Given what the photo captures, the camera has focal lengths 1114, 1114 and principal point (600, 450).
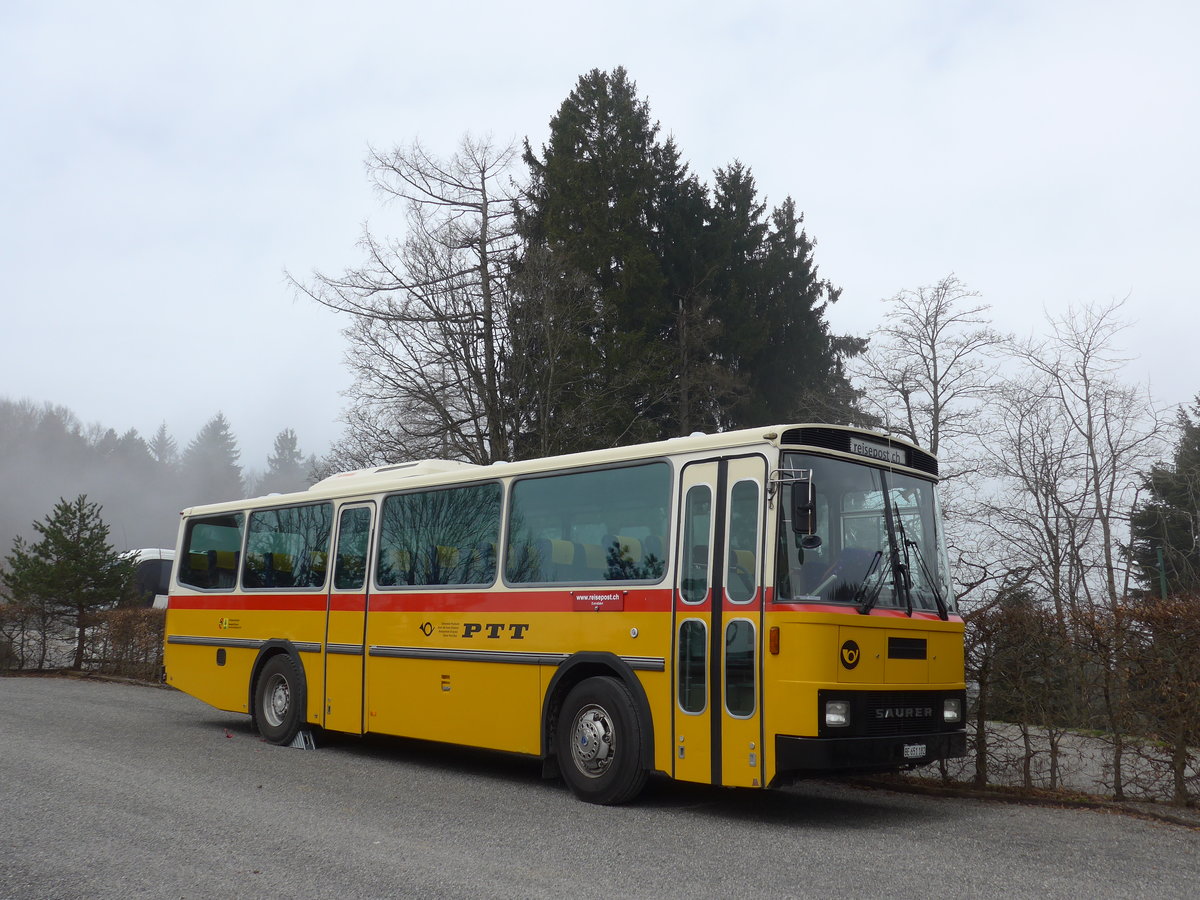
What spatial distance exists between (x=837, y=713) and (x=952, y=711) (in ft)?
5.12

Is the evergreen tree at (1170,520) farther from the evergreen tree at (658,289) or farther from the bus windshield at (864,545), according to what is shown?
the bus windshield at (864,545)

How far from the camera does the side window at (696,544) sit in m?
8.51

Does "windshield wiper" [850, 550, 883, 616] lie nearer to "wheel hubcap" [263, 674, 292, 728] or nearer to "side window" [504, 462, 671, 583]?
"side window" [504, 462, 671, 583]

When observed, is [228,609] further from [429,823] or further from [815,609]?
[815,609]

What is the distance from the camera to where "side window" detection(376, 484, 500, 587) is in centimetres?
1067

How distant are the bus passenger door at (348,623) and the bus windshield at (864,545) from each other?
5.64m

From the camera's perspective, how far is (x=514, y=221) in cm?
2967

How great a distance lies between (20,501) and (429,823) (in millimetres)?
110207

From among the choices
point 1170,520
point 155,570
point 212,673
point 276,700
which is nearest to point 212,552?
point 212,673

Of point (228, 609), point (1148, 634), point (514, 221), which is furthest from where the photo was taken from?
point (514, 221)

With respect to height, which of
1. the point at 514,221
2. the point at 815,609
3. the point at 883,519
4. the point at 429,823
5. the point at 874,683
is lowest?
the point at 429,823

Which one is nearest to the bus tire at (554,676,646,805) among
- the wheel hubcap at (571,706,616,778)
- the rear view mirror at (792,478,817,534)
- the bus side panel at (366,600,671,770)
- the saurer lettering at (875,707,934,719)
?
the wheel hubcap at (571,706,616,778)

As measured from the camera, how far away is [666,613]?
866 centimetres

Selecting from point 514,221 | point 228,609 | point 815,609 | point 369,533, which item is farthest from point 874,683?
point 514,221
